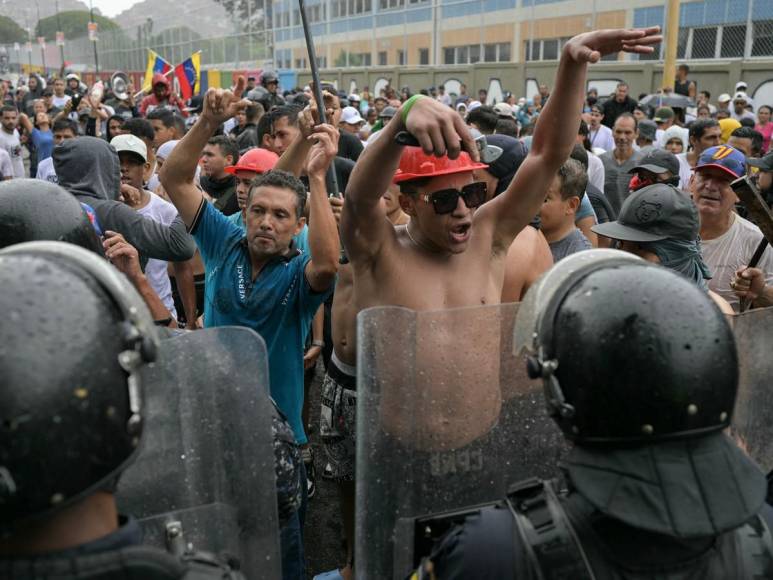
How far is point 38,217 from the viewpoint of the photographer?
2.17 meters

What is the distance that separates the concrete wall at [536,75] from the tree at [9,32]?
93.5 metres

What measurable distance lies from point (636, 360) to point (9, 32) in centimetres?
12915

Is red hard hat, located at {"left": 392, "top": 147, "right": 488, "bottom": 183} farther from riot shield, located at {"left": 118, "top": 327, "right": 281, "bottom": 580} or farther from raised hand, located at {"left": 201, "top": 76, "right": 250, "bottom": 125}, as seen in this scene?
riot shield, located at {"left": 118, "top": 327, "right": 281, "bottom": 580}

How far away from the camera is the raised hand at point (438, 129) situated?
2.01m

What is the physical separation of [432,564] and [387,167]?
1.30 metres

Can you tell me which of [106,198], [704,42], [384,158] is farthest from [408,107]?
[704,42]

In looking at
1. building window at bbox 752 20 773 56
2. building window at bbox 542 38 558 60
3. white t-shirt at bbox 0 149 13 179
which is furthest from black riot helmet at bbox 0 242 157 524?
building window at bbox 542 38 558 60

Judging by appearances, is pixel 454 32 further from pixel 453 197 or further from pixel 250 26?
pixel 453 197

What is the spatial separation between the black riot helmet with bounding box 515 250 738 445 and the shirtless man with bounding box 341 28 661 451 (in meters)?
0.74

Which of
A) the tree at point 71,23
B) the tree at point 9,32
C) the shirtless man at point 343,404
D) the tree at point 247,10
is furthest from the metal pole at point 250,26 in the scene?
the tree at point 71,23

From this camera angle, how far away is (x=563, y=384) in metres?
1.46

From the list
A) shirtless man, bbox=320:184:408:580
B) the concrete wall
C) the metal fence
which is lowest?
shirtless man, bbox=320:184:408:580

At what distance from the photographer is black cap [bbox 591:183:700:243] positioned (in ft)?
10.6

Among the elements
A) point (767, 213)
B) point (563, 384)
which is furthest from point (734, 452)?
point (767, 213)
